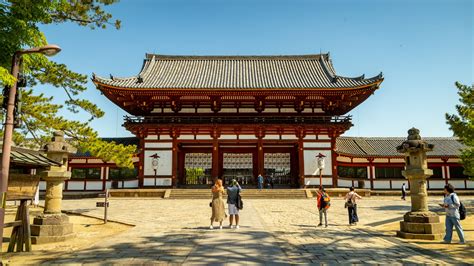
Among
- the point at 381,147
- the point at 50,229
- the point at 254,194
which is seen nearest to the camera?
the point at 50,229

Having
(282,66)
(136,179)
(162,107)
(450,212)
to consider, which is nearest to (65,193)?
(136,179)

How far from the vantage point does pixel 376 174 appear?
86.2 ft

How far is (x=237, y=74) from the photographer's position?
2830cm

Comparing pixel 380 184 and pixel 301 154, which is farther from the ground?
pixel 301 154

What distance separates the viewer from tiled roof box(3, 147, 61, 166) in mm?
6981

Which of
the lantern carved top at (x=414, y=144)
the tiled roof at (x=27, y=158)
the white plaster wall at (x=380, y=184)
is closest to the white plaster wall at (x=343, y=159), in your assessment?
the white plaster wall at (x=380, y=184)

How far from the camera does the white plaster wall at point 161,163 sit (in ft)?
75.3

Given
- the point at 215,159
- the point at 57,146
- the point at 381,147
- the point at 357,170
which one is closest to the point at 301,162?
the point at 215,159

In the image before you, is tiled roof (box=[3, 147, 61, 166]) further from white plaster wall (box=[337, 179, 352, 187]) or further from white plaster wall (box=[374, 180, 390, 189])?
white plaster wall (box=[374, 180, 390, 189])

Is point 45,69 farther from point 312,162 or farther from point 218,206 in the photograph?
point 312,162

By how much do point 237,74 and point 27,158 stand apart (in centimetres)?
2233

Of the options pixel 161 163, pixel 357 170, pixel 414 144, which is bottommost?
pixel 357 170

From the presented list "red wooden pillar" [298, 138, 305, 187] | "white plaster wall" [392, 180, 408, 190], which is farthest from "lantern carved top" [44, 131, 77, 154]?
"white plaster wall" [392, 180, 408, 190]

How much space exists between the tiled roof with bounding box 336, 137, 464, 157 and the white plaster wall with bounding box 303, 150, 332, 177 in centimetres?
195
